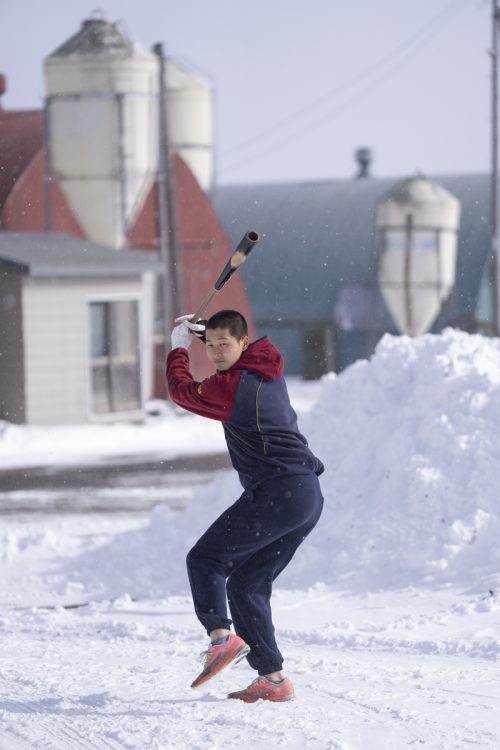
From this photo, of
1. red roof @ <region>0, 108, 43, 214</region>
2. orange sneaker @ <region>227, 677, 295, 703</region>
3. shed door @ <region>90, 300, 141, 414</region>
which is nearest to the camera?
orange sneaker @ <region>227, 677, 295, 703</region>

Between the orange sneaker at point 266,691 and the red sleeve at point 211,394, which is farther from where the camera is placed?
the orange sneaker at point 266,691

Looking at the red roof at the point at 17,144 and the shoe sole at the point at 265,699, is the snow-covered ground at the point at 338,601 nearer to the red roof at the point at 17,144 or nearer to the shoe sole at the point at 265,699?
the shoe sole at the point at 265,699

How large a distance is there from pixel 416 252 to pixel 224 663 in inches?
1002

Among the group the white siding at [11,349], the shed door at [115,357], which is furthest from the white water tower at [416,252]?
the white siding at [11,349]

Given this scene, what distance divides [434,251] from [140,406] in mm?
10013

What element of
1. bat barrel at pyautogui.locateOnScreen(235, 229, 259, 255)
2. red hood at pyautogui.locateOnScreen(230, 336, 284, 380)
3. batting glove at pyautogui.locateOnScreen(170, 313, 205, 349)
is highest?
bat barrel at pyautogui.locateOnScreen(235, 229, 259, 255)

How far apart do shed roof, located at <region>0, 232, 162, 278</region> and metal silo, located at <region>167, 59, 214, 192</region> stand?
238 inches

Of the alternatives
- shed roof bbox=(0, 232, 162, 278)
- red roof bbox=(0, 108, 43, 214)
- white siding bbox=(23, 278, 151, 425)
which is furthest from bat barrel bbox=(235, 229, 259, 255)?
red roof bbox=(0, 108, 43, 214)

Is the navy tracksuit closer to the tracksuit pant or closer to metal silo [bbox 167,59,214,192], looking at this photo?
the tracksuit pant

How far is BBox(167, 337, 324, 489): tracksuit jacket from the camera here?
216 inches

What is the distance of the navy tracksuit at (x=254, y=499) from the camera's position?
18.0ft

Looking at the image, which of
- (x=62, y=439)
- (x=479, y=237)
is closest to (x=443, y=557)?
(x=62, y=439)

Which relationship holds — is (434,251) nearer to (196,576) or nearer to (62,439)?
(62,439)

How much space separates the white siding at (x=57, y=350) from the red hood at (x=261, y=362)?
16029 millimetres
